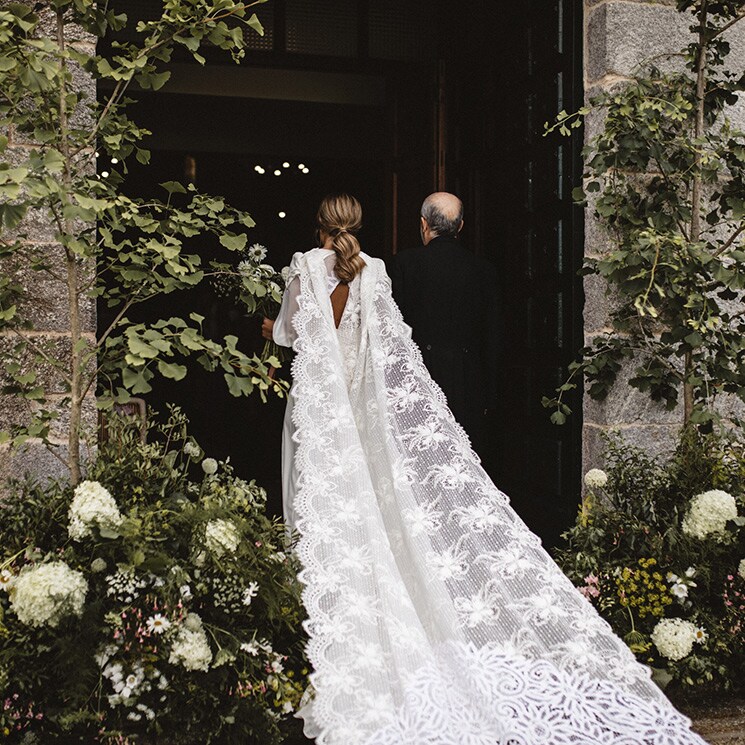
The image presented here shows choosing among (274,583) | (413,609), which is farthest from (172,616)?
(413,609)

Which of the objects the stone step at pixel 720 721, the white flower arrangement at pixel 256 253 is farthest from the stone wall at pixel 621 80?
the white flower arrangement at pixel 256 253

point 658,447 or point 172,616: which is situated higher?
point 658,447

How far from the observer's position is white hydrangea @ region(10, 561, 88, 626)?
2.53 m

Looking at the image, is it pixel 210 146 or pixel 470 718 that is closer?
pixel 470 718

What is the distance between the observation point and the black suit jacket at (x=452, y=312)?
4.39m

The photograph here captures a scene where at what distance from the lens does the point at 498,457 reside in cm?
543

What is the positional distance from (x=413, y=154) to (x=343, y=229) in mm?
3060

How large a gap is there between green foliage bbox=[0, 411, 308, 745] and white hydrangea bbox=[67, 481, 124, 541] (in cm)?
2

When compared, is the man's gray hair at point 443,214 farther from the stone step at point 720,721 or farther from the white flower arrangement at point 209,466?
the stone step at point 720,721

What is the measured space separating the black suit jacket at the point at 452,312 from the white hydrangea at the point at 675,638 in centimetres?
151

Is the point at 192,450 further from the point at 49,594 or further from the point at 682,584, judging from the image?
the point at 682,584

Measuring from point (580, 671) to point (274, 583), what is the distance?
0.98 meters

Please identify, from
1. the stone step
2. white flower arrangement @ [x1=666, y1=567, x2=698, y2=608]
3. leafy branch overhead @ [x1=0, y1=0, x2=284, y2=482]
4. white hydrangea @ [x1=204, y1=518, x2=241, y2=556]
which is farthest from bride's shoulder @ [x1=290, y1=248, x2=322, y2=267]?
the stone step

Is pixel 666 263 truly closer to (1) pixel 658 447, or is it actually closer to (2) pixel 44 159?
(1) pixel 658 447
